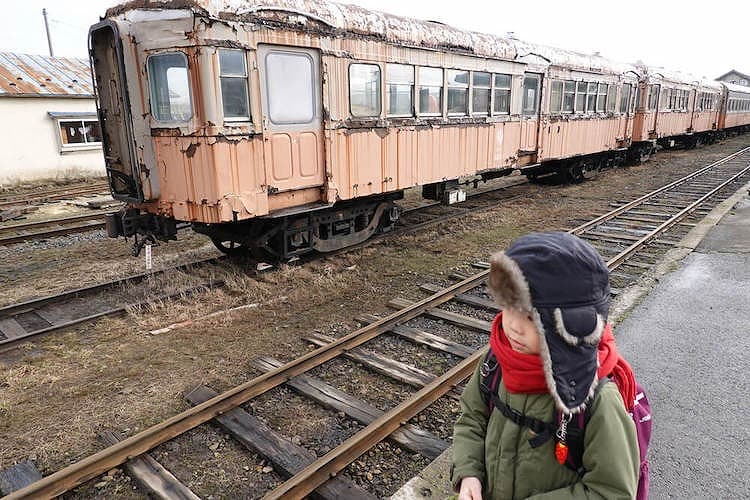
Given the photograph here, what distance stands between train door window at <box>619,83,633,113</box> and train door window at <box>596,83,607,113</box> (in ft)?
5.01

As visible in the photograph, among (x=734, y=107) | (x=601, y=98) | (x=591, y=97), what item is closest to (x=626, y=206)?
(x=591, y=97)

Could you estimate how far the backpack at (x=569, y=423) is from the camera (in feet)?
4.89

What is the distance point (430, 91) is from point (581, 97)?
711cm

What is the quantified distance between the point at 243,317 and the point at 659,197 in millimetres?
11264

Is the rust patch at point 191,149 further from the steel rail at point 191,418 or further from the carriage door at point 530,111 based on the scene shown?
the carriage door at point 530,111

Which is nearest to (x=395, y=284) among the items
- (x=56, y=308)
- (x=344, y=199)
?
(x=344, y=199)

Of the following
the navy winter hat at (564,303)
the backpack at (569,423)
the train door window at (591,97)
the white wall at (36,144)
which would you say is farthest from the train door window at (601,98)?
the white wall at (36,144)

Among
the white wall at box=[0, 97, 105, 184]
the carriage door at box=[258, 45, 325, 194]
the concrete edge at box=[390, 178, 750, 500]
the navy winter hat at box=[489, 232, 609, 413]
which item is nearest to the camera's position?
the navy winter hat at box=[489, 232, 609, 413]

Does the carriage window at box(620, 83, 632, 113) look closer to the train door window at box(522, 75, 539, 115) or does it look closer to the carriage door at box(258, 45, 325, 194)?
the train door window at box(522, 75, 539, 115)

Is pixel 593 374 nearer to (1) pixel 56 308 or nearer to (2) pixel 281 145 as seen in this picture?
(2) pixel 281 145

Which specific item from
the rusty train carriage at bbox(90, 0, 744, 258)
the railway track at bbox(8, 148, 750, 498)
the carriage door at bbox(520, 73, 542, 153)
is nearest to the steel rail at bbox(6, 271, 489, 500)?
the railway track at bbox(8, 148, 750, 498)

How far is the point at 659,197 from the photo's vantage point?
41.2 feet

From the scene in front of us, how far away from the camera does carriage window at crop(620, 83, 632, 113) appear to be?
16236 millimetres

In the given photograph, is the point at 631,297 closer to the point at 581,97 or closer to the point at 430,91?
the point at 430,91
